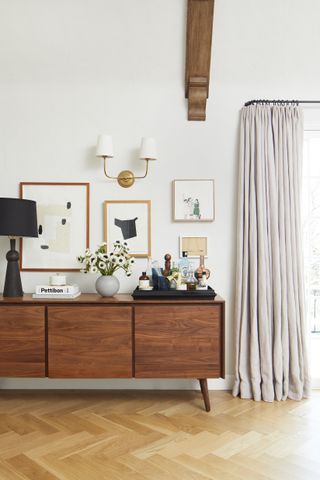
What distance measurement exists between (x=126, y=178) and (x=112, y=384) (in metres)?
1.56

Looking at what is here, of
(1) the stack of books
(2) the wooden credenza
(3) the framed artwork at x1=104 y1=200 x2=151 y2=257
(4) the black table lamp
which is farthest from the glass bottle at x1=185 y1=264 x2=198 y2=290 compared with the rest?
(4) the black table lamp

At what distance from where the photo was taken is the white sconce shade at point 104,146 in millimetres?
3191

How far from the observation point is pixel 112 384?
3.39 metres

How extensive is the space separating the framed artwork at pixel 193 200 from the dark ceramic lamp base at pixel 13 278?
1184mm

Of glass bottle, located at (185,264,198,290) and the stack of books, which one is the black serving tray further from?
the stack of books

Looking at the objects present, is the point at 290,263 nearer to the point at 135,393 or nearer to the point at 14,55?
the point at 135,393

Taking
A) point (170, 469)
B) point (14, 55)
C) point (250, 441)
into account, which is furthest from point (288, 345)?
point (14, 55)

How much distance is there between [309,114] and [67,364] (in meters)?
2.51

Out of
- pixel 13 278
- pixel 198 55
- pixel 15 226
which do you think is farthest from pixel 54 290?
pixel 198 55

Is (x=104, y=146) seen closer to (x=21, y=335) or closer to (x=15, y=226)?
(x=15, y=226)

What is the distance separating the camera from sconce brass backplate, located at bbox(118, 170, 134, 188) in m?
3.34

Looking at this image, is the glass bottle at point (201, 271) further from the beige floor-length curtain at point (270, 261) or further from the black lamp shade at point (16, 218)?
the black lamp shade at point (16, 218)

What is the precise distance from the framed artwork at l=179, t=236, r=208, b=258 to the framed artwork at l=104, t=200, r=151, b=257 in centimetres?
26

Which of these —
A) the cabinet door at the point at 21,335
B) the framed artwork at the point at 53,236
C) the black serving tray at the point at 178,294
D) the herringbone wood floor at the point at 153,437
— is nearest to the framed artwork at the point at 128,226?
the framed artwork at the point at 53,236
